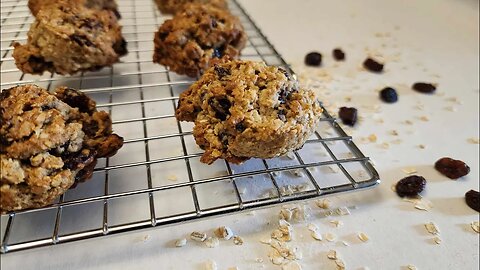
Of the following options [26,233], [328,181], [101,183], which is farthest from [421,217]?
[26,233]

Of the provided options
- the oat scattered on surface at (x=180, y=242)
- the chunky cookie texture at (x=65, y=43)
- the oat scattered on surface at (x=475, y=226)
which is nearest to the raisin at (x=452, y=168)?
the oat scattered on surface at (x=475, y=226)

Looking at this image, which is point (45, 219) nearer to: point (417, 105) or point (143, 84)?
point (143, 84)

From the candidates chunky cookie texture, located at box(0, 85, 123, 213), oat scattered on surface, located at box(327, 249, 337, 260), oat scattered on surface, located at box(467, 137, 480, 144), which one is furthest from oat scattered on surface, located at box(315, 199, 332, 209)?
oat scattered on surface, located at box(467, 137, 480, 144)

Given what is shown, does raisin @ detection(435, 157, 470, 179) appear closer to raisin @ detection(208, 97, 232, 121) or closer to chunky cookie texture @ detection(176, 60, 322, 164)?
chunky cookie texture @ detection(176, 60, 322, 164)

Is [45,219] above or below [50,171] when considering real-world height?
below

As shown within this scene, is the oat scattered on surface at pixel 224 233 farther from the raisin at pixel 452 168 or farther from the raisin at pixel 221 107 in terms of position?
the raisin at pixel 452 168

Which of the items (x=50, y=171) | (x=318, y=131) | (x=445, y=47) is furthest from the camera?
(x=445, y=47)

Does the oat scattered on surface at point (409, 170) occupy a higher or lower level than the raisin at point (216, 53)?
lower
